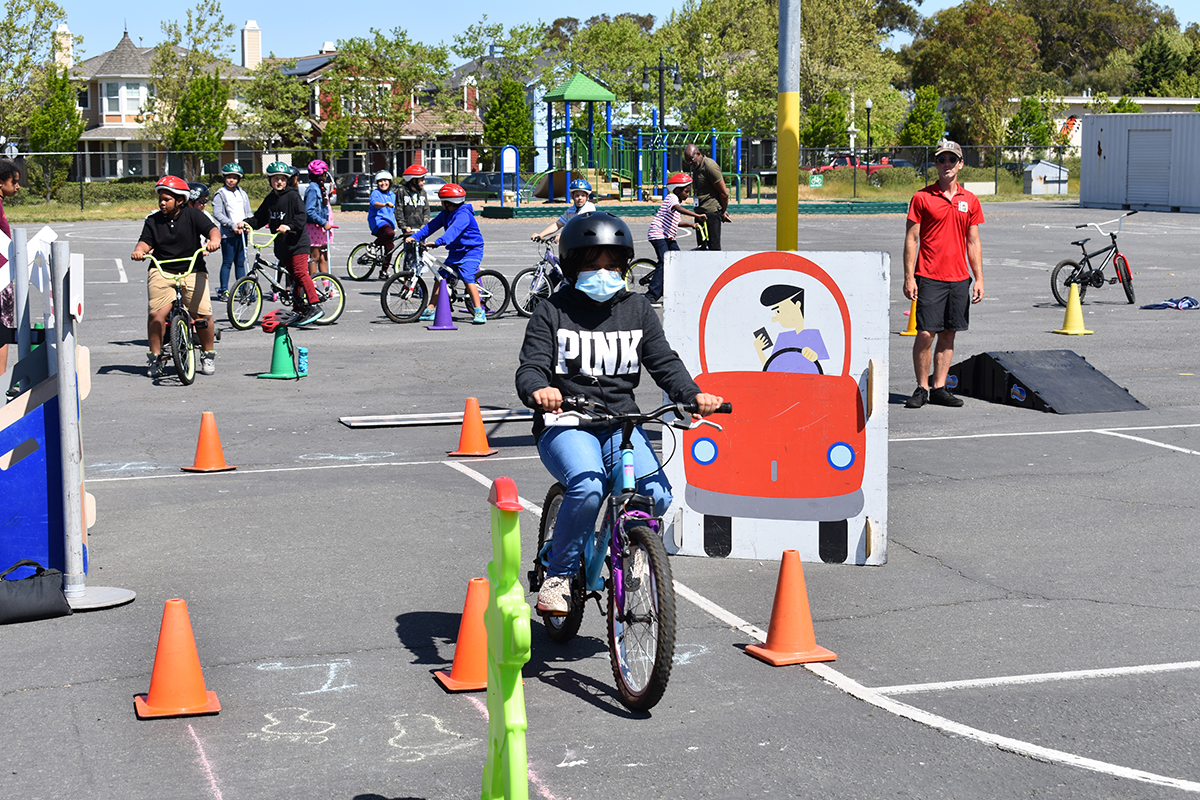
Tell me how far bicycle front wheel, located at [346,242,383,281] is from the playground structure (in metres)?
21.8

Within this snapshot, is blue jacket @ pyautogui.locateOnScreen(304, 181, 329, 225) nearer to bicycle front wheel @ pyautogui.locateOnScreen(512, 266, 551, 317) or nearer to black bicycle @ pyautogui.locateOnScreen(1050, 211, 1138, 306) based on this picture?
bicycle front wheel @ pyautogui.locateOnScreen(512, 266, 551, 317)

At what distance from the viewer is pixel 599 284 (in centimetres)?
544

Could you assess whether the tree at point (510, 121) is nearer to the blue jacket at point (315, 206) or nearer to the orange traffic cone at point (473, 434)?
the blue jacket at point (315, 206)

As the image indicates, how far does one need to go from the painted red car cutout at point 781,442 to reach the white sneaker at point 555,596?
203 cm

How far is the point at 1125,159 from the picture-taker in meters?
52.0

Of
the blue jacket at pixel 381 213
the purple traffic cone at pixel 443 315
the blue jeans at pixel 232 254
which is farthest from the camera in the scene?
the blue jacket at pixel 381 213

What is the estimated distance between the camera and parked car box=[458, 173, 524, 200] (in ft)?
178

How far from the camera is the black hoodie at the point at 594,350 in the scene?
18.1ft

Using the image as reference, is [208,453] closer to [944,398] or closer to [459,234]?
[944,398]

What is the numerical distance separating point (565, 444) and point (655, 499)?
42 cm

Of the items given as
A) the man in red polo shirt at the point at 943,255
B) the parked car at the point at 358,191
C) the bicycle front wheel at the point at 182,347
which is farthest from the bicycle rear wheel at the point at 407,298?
the parked car at the point at 358,191

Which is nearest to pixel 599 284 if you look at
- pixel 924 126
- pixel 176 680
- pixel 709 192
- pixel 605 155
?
pixel 176 680

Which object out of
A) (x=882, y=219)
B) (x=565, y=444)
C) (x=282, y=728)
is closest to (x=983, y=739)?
(x=565, y=444)

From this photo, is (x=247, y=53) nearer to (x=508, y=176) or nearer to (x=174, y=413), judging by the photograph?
(x=508, y=176)
